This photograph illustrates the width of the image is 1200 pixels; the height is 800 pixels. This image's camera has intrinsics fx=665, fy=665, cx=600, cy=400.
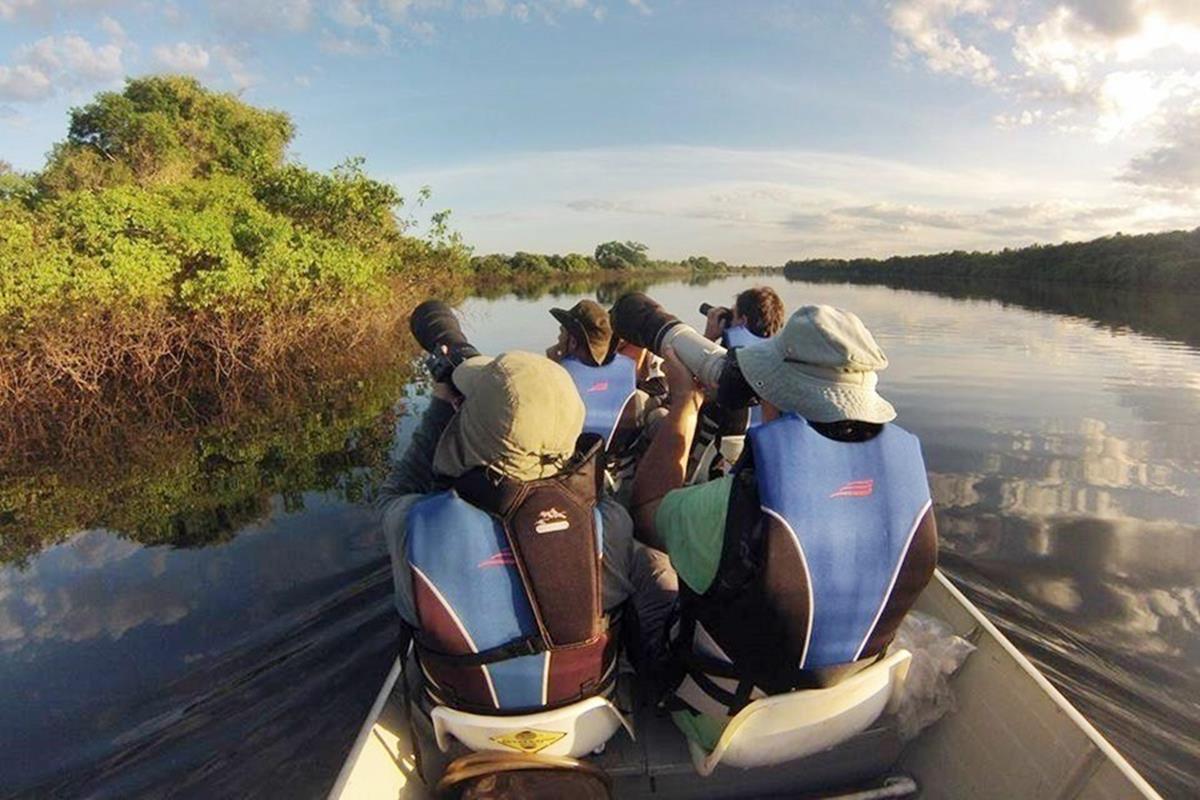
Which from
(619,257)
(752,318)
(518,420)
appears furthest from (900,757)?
(619,257)

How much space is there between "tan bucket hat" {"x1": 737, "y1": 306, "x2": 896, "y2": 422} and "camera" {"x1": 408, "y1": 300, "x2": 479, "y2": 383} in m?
1.19

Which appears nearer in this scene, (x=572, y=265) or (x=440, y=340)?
(x=440, y=340)

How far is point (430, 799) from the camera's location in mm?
2127

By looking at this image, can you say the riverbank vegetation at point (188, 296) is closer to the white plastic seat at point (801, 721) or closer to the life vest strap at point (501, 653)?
the life vest strap at point (501, 653)

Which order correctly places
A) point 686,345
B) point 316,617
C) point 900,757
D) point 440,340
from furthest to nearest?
point 316,617 < point 440,340 < point 686,345 < point 900,757

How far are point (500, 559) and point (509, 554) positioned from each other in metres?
0.03

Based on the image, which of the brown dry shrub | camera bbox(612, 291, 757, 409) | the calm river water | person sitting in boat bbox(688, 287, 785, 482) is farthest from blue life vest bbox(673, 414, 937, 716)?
the brown dry shrub

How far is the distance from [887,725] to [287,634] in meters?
3.47

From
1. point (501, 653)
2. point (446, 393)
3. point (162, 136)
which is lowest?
point (501, 653)

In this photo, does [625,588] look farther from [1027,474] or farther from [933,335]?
[933,335]

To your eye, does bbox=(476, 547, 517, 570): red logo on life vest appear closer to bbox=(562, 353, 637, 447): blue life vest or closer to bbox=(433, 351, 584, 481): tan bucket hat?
bbox=(433, 351, 584, 481): tan bucket hat

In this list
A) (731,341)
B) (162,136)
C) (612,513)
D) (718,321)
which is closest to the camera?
(612,513)

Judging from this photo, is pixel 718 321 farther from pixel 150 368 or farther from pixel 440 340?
pixel 150 368

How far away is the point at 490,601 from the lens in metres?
1.80
